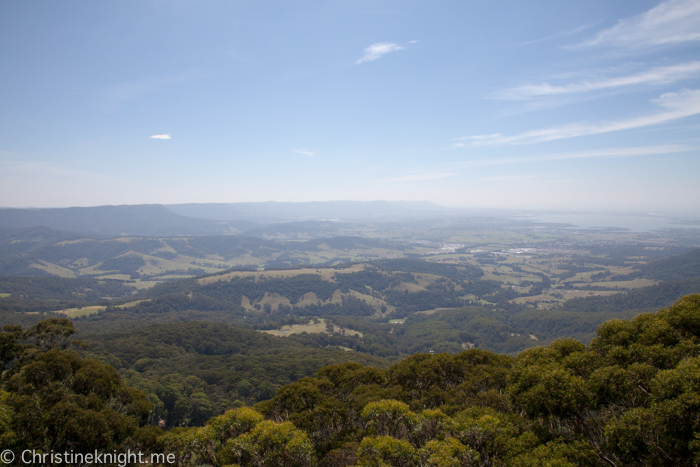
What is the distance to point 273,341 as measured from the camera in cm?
11969

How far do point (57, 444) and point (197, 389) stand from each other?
171ft

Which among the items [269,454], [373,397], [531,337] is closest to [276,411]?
[373,397]

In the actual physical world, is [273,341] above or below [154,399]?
below

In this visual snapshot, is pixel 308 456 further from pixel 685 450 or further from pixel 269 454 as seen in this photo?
pixel 685 450

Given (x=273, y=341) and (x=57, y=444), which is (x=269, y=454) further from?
(x=273, y=341)

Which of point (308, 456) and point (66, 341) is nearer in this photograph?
point (308, 456)

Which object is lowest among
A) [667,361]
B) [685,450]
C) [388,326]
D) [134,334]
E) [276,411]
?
[388,326]

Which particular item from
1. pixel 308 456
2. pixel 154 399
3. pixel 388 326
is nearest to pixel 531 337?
pixel 388 326

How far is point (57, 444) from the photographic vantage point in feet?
54.4

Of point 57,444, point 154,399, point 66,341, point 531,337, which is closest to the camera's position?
point 57,444

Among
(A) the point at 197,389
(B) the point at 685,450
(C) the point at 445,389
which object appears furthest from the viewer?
(A) the point at 197,389

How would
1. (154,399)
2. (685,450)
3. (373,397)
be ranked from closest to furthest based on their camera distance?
(685,450), (373,397), (154,399)

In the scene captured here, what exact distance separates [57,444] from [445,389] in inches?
964

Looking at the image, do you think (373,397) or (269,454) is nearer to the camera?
(269,454)
